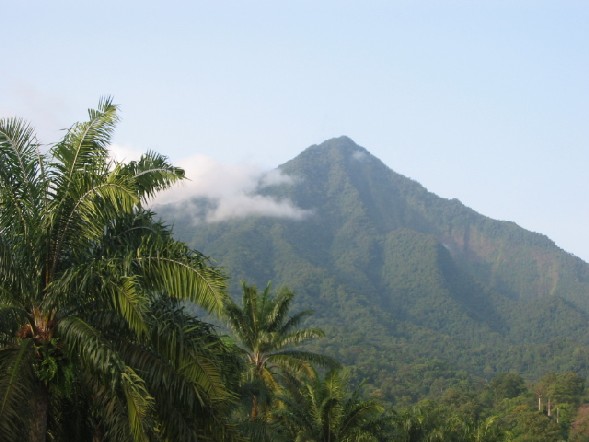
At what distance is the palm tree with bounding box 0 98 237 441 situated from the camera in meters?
9.18

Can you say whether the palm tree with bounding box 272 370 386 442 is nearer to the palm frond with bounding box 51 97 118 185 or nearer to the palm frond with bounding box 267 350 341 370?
the palm frond with bounding box 267 350 341 370

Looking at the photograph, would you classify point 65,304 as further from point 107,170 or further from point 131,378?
point 107,170

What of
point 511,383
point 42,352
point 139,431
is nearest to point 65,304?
point 42,352

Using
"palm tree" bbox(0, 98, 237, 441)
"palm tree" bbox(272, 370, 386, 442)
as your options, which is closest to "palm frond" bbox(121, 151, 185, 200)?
"palm tree" bbox(0, 98, 237, 441)

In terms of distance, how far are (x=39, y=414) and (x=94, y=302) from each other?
57.0 inches

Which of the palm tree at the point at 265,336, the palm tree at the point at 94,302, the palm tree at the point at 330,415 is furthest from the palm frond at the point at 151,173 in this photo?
the palm tree at the point at 265,336

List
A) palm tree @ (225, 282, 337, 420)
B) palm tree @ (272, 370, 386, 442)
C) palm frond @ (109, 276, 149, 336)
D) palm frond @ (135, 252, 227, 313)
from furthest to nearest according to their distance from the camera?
1. palm tree @ (225, 282, 337, 420)
2. palm tree @ (272, 370, 386, 442)
3. palm frond @ (135, 252, 227, 313)
4. palm frond @ (109, 276, 149, 336)

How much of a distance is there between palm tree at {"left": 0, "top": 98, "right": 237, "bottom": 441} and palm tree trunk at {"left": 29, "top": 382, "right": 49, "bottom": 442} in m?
0.01

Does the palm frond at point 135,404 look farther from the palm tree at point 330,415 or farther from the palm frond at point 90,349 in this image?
the palm tree at point 330,415

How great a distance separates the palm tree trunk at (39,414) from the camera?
951 cm

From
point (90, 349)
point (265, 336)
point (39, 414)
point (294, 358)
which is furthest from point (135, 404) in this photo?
point (294, 358)

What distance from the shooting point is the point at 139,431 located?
29.0ft

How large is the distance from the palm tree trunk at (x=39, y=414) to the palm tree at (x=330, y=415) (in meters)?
14.2

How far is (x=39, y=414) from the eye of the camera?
9.62m
